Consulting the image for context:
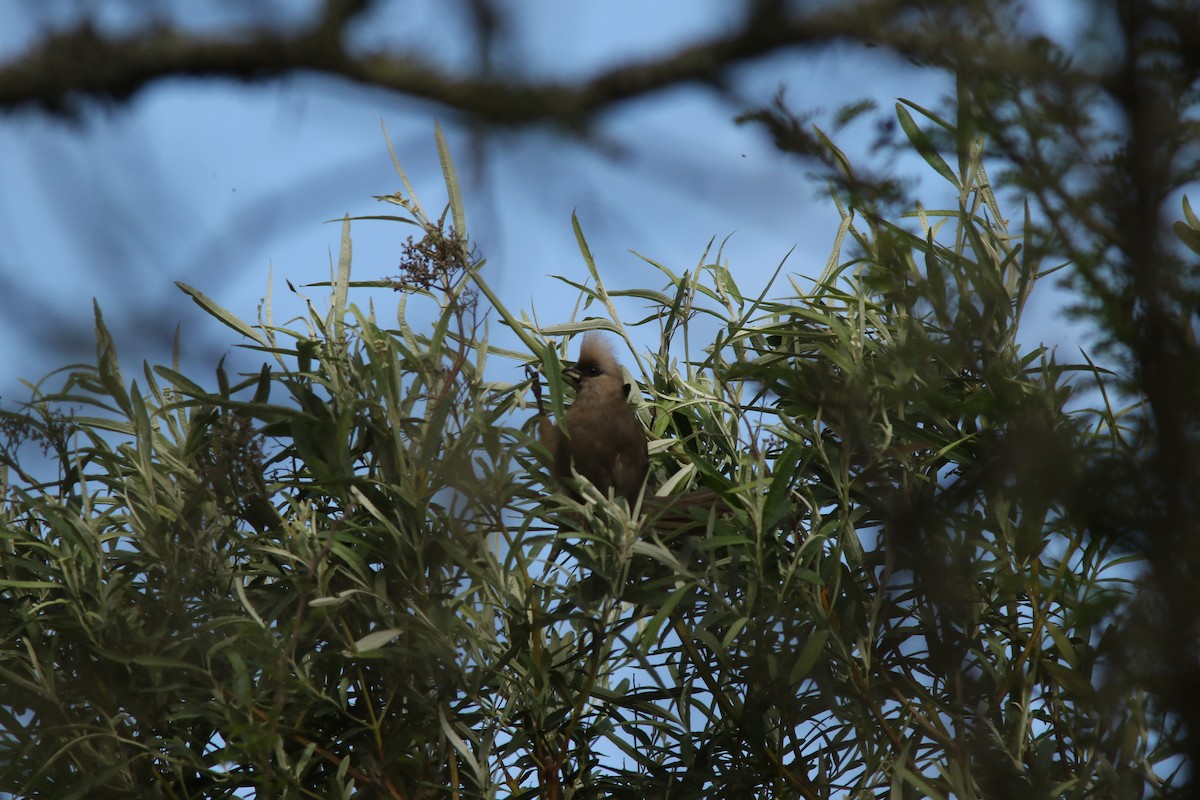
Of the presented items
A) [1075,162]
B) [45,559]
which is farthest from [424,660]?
[1075,162]

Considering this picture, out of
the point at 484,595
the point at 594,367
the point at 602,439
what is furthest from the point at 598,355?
the point at 484,595

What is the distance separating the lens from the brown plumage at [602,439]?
3.19 m

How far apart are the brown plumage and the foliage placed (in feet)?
1.39

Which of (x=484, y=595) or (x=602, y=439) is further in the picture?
(x=602, y=439)

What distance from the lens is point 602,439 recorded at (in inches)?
135

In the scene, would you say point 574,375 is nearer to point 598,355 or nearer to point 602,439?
point 598,355

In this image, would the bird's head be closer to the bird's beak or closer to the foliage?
the bird's beak

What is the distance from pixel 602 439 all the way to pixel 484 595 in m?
0.91

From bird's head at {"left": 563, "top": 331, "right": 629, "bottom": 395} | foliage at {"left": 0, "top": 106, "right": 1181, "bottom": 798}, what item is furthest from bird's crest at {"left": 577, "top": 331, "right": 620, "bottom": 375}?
foliage at {"left": 0, "top": 106, "right": 1181, "bottom": 798}

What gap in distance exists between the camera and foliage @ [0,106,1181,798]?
2.41 m

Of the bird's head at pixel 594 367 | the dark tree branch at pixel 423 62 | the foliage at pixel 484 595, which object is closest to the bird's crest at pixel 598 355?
the bird's head at pixel 594 367

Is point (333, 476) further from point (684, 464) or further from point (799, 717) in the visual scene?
point (799, 717)

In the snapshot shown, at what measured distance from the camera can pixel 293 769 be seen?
237cm

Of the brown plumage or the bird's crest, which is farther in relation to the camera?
the bird's crest
